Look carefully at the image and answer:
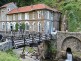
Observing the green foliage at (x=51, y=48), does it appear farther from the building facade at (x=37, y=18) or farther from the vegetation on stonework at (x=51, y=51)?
the building facade at (x=37, y=18)

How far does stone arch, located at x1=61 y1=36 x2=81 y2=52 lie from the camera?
119 ft

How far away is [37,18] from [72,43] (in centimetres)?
1426

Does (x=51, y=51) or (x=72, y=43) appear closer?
(x=72, y=43)

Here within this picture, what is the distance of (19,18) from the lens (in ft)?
177

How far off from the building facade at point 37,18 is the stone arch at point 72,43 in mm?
10041

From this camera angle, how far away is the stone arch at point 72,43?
3634 cm

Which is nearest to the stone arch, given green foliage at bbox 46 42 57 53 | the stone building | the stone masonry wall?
the stone masonry wall

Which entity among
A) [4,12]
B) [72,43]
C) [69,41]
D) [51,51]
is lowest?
[51,51]

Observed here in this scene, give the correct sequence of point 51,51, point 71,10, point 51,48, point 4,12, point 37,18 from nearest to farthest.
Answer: point 51,51
point 51,48
point 37,18
point 71,10
point 4,12

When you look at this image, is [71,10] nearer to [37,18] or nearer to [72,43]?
[37,18]

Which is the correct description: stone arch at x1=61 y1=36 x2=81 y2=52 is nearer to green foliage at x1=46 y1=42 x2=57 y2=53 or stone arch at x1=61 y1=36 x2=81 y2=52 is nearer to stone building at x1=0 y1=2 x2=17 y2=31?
green foliage at x1=46 y1=42 x2=57 y2=53

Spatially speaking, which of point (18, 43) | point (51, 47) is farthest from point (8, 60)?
point (51, 47)

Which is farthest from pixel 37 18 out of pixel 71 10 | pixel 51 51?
pixel 51 51

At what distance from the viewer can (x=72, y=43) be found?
3741 centimetres
